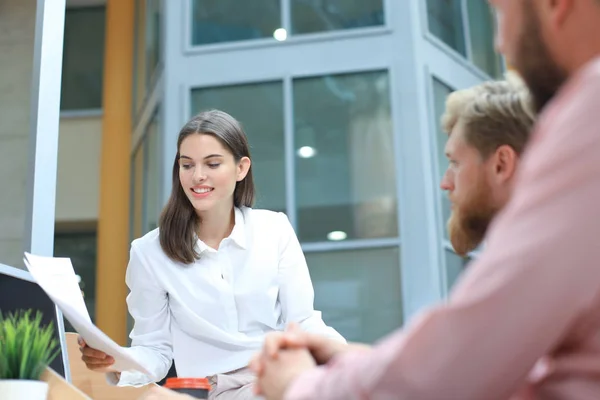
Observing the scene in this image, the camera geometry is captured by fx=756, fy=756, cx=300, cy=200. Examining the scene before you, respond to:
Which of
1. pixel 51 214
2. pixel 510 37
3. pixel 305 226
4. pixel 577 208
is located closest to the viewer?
pixel 577 208

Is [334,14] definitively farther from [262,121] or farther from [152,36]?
[152,36]

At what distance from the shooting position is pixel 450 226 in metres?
1.17

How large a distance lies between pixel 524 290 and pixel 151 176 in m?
6.13

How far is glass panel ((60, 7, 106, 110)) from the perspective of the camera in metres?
7.69

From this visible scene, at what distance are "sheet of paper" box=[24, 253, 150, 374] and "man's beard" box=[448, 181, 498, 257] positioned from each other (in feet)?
1.78

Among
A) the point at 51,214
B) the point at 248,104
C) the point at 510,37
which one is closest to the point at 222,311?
the point at 51,214

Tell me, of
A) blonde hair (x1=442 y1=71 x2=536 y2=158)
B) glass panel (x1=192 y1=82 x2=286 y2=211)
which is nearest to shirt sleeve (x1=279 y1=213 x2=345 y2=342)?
blonde hair (x1=442 y1=71 x2=536 y2=158)

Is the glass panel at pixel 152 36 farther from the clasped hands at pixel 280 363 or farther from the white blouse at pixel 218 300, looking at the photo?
the clasped hands at pixel 280 363

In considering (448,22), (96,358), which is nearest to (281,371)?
(96,358)

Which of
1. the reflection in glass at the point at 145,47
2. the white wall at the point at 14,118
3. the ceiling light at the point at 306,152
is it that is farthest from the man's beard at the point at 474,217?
the white wall at the point at 14,118

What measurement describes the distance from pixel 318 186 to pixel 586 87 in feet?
15.7

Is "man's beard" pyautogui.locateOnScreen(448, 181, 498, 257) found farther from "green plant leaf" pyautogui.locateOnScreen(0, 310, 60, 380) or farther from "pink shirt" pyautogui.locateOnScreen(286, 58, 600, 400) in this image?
"green plant leaf" pyautogui.locateOnScreen(0, 310, 60, 380)

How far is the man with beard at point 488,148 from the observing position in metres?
0.99

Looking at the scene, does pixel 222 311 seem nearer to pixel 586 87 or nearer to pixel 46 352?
Answer: pixel 46 352
